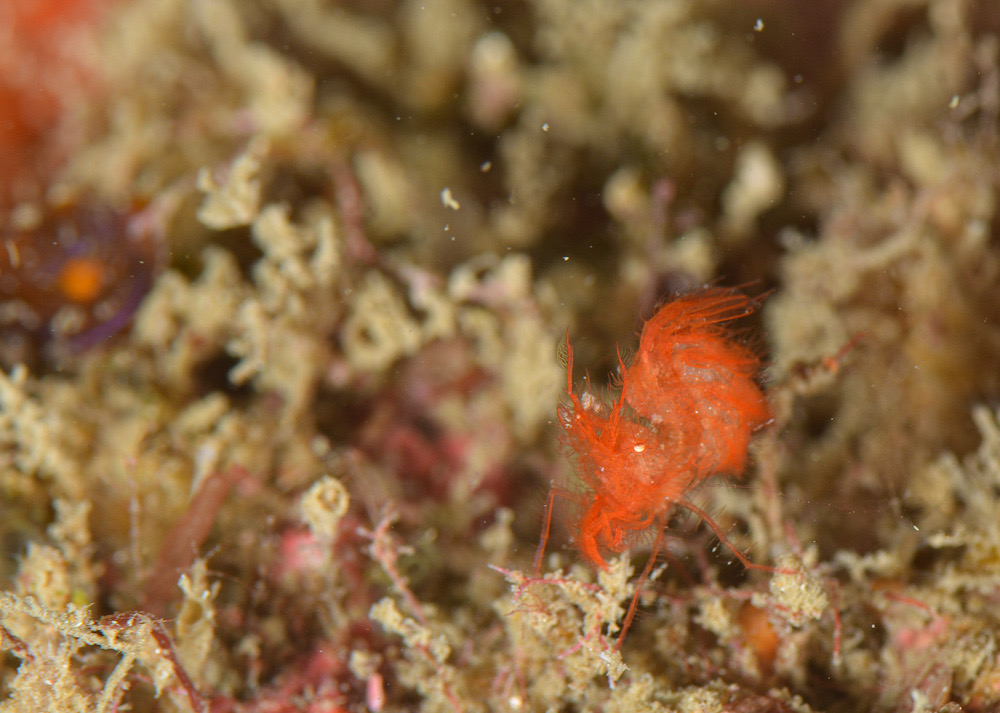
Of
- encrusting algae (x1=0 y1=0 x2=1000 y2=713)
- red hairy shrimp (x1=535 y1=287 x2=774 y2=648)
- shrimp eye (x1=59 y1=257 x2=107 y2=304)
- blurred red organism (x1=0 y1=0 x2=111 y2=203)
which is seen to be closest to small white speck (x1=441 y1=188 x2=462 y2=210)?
encrusting algae (x1=0 y1=0 x2=1000 y2=713)

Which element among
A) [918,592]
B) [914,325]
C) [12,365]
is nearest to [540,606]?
[918,592]

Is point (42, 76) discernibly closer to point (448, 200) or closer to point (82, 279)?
point (82, 279)

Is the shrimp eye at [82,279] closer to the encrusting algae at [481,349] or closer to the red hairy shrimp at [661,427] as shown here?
the encrusting algae at [481,349]

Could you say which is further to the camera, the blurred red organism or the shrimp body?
the blurred red organism

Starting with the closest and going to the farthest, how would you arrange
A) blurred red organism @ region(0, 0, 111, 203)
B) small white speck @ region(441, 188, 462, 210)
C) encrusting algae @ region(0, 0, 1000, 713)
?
encrusting algae @ region(0, 0, 1000, 713), small white speck @ region(441, 188, 462, 210), blurred red organism @ region(0, 0, 111, 203)

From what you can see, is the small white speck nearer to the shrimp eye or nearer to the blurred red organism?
the shrimp eye
